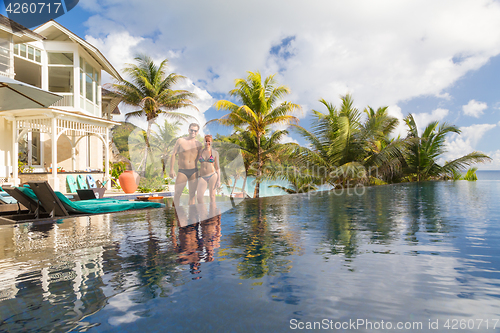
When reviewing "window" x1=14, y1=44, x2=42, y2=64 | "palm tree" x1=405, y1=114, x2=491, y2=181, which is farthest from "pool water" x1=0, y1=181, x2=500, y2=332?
"palm tree" x1=405, y1=114, x2=491, y2=181

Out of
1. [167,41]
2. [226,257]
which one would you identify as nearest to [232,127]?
[226,257]

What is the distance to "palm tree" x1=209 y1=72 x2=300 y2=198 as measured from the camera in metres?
17.1

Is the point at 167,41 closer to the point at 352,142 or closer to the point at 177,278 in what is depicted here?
the point at 352,142

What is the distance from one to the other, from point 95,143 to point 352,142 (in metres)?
14.7

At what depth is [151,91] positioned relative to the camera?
22188 mm

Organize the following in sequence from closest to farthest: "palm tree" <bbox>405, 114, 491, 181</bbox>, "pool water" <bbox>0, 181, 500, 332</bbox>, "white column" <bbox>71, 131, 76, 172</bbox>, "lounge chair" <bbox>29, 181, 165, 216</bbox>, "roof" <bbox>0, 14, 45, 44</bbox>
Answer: "pool water" <bbox>0, 181, 500, 332</bbox> < "lounge chair" <bbox>29, 181, 165, 216</bbox> < "roof" <bbox>0, 14, 45, 44</bbox> < "white column" <bbox>71, 131, 76, 172</bbox> < "palm tree" <bbox>405, 114, 491, 181</bbox>

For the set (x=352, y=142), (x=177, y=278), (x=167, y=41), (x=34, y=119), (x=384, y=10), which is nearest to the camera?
(x=177, y=278)

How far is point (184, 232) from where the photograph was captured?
4.39 meters

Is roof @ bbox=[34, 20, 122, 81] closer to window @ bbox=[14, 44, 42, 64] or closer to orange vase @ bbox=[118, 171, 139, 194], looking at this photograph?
window @ bbox=[14, 44, 42, 64]

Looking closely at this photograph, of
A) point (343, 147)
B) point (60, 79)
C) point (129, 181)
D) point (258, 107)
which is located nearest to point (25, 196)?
point (129, 181)

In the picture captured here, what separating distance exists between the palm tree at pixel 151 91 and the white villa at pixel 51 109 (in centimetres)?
532

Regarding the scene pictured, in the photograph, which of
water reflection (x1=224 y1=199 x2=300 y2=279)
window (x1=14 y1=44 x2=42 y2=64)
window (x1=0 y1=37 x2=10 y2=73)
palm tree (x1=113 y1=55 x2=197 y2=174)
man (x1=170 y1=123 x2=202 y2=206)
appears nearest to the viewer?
water reflection (x1=224 y1=199 x2=300 y2=279)

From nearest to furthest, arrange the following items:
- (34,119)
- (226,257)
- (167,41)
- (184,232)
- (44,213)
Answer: (226,257)
(184,232)
(44,213)
(34,119)
(167,41)

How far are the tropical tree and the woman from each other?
8.62 meters
